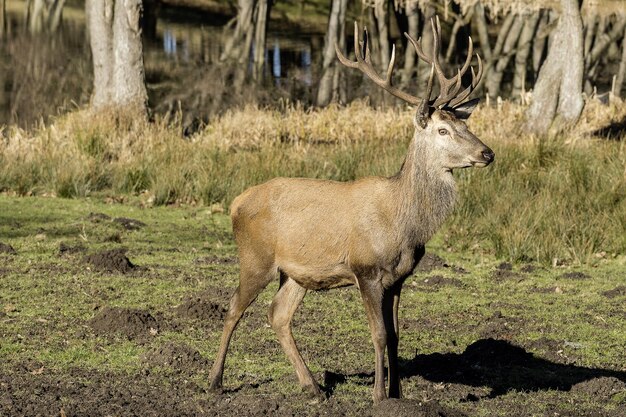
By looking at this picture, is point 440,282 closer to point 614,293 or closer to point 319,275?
point 614,293

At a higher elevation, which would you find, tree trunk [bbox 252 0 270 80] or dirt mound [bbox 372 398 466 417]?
dirt mound [bbox 372 398 466 417]

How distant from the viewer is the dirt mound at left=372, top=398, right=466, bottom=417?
6.64 meters

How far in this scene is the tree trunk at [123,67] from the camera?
18797 millimetres

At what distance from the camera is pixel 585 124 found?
64.1 ft

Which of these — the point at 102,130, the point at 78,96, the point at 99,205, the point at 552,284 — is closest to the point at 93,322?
the point at 552,284

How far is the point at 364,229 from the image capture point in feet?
23.8

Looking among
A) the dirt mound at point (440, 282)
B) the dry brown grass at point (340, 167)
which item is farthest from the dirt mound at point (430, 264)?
the dry brown grass at point (340, 167)

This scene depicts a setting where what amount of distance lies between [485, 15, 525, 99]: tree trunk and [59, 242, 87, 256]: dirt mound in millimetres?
16775

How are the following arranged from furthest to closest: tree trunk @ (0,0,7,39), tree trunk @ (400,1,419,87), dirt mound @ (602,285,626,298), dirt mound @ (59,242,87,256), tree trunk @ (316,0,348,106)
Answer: tree trunk @ (0,0,7,39) < tree trunk @ (400,1,419,87) < tree trunk @ (316,0,348,106) < dirt mound @ (59,242,87,256) < dirt mound @ (602,285,626,298)

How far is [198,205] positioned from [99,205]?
1306mm

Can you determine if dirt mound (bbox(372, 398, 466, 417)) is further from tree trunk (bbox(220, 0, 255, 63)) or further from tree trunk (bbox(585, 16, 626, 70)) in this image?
tree trunk (bbox(220, 0, 255, 63))

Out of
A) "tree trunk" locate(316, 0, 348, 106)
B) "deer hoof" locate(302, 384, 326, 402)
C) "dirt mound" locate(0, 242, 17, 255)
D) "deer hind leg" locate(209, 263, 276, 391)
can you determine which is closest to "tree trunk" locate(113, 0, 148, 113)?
"tree trunk" locate(316, 0, 348, 106)

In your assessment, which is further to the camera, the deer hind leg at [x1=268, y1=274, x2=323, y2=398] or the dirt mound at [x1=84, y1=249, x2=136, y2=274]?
the dirt mound at [x1=84, y1=249, x2=136, y2=274]

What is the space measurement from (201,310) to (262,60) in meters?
21.7
